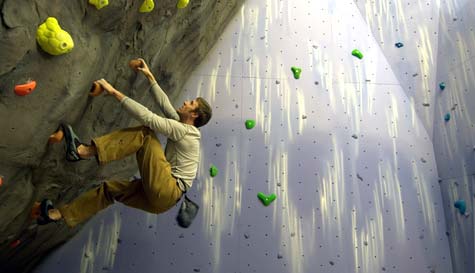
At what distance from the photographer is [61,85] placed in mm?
1496

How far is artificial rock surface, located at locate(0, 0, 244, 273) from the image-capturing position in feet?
4.32

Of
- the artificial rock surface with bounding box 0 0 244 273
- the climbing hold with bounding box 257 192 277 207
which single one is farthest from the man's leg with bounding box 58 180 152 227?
the climbing hold with bounding box 257 192 277 207

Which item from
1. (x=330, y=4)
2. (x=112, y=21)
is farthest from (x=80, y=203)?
(x=330, y=4)

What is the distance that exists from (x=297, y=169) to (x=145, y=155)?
1.64 metres

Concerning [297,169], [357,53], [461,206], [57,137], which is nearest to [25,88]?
[57,137]

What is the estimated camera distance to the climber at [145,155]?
172cm

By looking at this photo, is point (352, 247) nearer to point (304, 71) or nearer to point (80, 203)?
point (304, 71)

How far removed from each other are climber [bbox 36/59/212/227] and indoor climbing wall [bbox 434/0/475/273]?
2136 millimetres

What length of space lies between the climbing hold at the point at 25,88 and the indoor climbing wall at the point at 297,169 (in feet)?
5.89

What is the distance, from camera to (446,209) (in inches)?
126

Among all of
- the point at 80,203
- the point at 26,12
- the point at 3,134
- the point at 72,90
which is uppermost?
the point at 26,12

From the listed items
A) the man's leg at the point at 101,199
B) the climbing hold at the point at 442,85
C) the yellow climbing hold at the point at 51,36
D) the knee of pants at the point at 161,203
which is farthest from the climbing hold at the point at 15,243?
the climbing hold at the point at 442,85

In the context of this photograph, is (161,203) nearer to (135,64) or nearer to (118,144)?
(118,144)

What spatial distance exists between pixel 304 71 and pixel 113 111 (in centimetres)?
170
